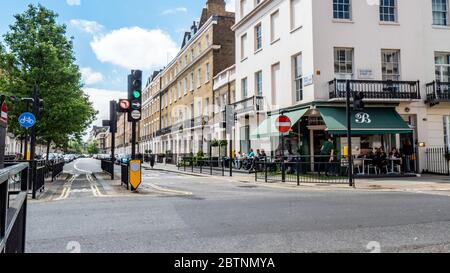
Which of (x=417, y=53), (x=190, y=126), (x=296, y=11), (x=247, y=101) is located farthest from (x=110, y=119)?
(x=190, y=126)

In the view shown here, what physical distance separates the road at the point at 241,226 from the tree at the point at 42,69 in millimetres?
12422

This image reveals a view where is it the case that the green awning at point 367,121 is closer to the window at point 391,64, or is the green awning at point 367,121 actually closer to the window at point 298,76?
the window at point 391,64

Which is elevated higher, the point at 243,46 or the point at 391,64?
the point at 243,46

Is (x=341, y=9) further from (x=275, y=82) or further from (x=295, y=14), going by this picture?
(x=275, y=82)

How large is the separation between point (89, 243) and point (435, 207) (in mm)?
7287

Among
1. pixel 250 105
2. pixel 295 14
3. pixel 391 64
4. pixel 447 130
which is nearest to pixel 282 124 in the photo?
pixel 391 64

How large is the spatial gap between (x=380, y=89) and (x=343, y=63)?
7.91 feet

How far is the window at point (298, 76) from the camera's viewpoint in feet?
70.8

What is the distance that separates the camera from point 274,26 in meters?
24.2

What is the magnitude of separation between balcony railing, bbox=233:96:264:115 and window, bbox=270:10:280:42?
398cm

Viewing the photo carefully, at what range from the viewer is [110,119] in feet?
61.2

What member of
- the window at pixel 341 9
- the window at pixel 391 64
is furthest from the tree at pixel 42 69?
the window at pixel 391 64
